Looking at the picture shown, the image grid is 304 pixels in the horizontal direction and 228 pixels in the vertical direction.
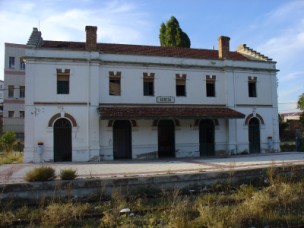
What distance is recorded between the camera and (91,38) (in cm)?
2072

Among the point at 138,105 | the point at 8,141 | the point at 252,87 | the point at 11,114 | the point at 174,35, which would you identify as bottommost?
the point at 8,141

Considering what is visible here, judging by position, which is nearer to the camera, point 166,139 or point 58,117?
point 58,117

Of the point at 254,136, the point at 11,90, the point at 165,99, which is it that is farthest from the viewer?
the point at 11,90

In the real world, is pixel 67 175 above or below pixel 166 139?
below

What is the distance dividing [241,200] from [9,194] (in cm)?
715

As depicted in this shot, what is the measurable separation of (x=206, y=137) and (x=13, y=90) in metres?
29.7

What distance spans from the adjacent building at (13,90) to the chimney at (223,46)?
1087 inches

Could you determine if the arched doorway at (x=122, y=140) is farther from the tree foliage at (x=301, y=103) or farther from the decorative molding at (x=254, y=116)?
the tree foliage at (x=301, y=103)

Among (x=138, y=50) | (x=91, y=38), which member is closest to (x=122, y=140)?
(x=138, y=50)

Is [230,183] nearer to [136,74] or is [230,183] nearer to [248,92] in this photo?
[136,74]

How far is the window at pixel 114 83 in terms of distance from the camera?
21.0 m

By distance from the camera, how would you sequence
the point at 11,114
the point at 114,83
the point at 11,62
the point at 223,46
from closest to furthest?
the point at 114,83 → the point at 223,46 → the point at 11,114 → the point at 11,62

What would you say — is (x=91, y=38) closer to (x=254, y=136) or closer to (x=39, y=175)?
(x=39, y=175)

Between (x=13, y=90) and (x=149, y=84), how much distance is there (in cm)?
2678
